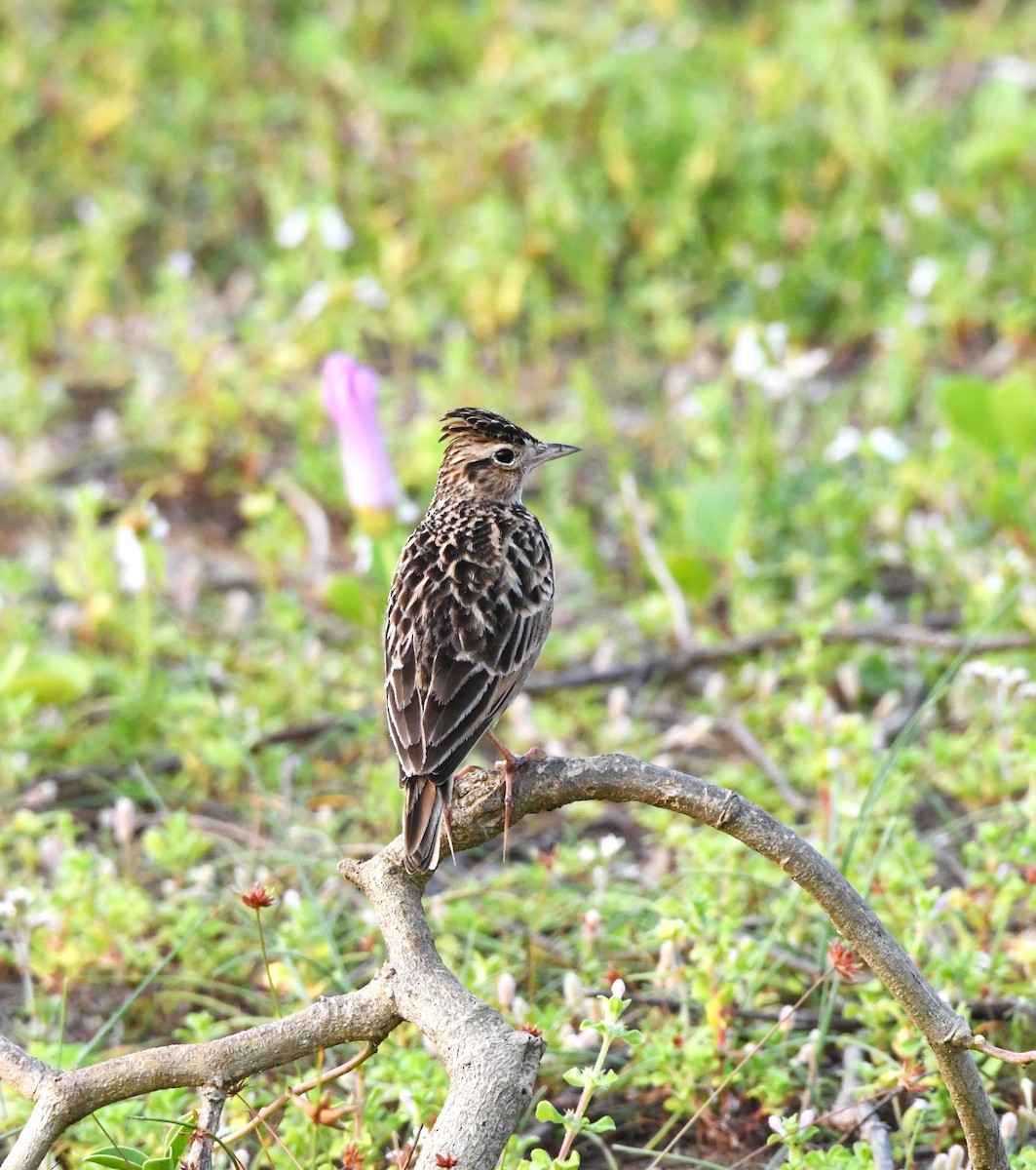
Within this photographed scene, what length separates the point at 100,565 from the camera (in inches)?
237

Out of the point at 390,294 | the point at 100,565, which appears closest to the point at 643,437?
the point at 390,294

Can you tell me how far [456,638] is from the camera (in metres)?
3.62

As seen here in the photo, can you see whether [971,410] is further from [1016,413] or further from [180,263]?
[180,263]

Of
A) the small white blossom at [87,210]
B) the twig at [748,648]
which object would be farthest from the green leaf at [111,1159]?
the small white blossom at [87,210]

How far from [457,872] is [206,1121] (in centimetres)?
213

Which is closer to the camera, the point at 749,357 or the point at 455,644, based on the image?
the point at 455,644

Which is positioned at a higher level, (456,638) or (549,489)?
(549,489)

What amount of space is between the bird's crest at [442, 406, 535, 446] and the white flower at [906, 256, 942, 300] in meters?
3.43

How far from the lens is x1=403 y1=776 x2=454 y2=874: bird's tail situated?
313 centimetres

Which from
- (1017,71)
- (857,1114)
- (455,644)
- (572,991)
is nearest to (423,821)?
(455,644)

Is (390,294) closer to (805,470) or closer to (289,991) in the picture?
(805,470)

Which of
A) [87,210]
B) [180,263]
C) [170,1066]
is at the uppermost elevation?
Result: [87,210]

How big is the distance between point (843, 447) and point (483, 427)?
7.99 ft

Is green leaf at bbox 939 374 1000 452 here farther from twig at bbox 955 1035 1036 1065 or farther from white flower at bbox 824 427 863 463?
twig at bbox 955 1035 1036 1065
